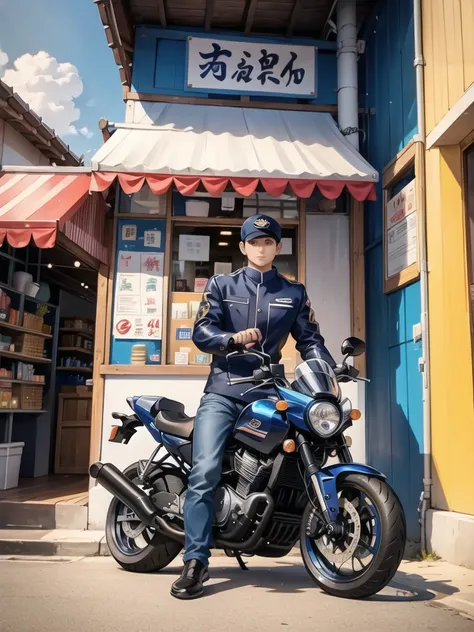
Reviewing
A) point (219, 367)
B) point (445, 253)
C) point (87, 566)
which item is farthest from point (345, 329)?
point (87, 566)

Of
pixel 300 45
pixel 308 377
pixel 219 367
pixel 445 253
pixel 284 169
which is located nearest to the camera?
pixel 308 377

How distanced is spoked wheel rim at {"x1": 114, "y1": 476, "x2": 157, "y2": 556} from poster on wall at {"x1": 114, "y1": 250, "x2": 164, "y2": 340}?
2350 millimetres

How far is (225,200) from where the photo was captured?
684 centimetres

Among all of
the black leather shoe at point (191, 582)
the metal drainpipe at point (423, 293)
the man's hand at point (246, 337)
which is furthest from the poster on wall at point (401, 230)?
the black leather shoe at point (191, 582)

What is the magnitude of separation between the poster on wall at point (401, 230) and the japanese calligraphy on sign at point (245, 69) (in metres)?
2.09

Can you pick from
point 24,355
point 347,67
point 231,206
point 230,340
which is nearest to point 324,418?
point 230,340

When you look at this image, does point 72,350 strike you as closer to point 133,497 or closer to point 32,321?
point 32,321

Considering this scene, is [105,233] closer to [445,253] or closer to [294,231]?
[294,231]

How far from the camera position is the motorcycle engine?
3586 mm

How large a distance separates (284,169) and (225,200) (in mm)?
1053

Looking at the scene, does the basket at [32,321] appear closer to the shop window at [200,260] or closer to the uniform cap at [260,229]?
the shop window at [200,260]

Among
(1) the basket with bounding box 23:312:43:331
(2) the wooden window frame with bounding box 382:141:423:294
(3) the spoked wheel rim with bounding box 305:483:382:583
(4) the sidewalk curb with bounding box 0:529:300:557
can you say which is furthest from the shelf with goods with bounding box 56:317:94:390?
(3) the spoked wheel rim with bounding box 305:483:382:583

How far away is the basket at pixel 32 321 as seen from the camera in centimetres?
869

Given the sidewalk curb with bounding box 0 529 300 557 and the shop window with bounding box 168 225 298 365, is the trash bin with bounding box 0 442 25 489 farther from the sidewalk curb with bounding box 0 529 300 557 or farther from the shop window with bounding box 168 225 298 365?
the shop window with bounding box 168 225 298 365
